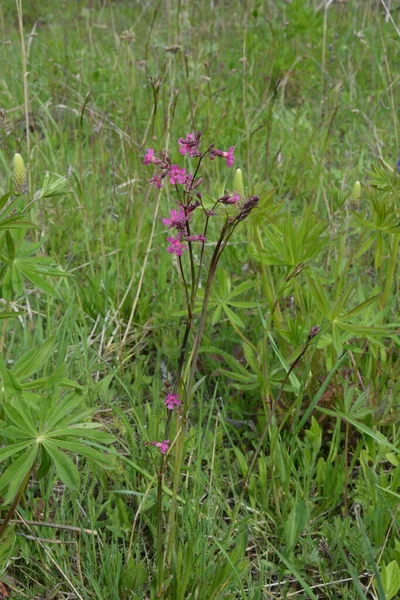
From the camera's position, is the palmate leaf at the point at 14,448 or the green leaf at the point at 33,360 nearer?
the palmate leaf at the point at 14,448

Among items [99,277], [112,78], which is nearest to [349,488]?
[99,277]

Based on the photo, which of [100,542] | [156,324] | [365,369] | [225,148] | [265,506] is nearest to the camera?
[100,542]

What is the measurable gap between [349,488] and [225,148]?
1881mm

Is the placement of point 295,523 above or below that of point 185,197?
below

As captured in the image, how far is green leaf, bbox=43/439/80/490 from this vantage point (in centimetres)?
97

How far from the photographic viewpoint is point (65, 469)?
98 centimetres

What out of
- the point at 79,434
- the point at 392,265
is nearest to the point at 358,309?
the point at 392,265

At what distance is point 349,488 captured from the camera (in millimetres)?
1410

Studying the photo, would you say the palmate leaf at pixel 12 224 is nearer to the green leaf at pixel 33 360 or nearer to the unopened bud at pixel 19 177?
the unopened bud at pixel 19 177

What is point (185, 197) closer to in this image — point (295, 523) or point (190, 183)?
point (190, 183)

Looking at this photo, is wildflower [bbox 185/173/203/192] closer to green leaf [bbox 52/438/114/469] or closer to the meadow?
the meadow

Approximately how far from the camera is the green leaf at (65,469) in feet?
3.17

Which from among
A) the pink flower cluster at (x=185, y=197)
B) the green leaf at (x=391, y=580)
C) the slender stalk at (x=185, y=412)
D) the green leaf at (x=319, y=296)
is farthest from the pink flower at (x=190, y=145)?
the green leaf at (x=391, y=580)

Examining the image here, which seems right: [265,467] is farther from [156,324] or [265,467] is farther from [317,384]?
[156,324]
